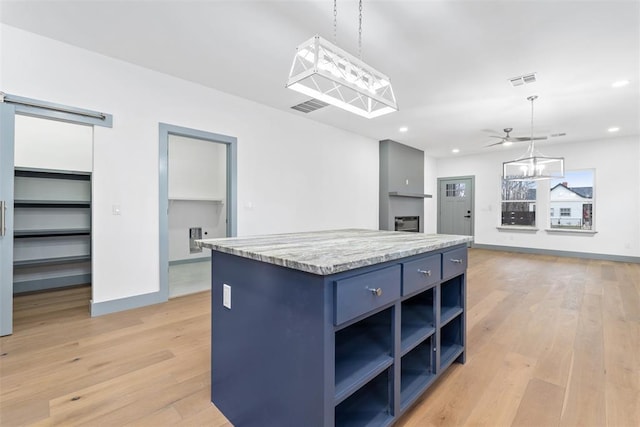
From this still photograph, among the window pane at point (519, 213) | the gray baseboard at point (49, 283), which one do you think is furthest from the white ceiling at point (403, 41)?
the window pane at point (519, 213)

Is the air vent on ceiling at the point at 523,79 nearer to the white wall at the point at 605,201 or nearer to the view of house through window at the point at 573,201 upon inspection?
the white wall at the point at 605,201

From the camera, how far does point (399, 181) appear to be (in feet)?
22.6

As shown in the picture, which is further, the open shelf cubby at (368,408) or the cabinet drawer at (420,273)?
the cabinet drawer at (420,273)

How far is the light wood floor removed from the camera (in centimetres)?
159

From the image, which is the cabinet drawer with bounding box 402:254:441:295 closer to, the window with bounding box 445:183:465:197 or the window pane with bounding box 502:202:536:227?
the window pane with bounding box 502:202:536:227

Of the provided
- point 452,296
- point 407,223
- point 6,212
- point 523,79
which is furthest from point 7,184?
point 407,223

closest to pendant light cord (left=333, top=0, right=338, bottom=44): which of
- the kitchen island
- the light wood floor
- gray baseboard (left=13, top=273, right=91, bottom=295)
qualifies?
the kitchen island

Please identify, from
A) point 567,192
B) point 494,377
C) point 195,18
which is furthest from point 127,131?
point 567,192

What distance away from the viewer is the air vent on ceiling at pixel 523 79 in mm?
3377

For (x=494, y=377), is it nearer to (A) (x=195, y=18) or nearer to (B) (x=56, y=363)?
(B) (x=56, y=363)

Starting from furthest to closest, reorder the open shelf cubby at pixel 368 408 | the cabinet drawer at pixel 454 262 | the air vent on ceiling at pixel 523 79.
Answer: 1. the air vent on ceiling at pixel 523 79
2. the cabinet drawer at pixel 454 262
3. the open shelf cubby at pixel 368 408

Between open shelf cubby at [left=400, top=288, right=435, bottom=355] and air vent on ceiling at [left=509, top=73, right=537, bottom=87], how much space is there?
2963 millimetres

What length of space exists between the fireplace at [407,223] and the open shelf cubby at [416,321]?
4.93 m

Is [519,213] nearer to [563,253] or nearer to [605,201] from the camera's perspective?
[563,253]
